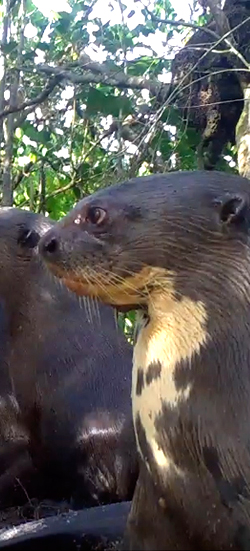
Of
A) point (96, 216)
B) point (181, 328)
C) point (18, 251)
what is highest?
point (96, 216)

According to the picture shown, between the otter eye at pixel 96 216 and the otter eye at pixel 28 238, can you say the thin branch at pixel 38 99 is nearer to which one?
the otter eye at pixel 28 238

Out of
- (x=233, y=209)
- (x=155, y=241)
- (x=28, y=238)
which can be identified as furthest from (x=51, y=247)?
(x=28, y=238)

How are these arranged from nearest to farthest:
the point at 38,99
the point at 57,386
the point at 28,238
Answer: the point at 57,386, the point at 28,238, the point at 38,99

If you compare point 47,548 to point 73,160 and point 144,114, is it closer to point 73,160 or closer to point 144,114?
point 144,114

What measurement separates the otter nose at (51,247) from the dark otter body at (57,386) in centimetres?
72

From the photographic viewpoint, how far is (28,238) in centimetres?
250

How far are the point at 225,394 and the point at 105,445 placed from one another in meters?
0.95

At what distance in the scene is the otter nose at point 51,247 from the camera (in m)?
1.42

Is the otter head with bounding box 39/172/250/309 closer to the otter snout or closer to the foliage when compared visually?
the otter snout

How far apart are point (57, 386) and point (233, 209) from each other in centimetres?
106

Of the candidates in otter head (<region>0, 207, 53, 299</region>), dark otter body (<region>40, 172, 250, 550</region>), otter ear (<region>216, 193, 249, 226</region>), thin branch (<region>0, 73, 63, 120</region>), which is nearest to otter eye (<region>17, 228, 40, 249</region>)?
otter head (<region>0, 207, 53, 299</region>)

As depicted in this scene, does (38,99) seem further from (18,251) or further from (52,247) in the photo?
(52,247)

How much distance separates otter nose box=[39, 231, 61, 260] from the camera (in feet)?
4.65

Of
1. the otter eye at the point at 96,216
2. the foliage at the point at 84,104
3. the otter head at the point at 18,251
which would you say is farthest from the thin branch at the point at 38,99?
A: the otter eye at the point at 96,216
